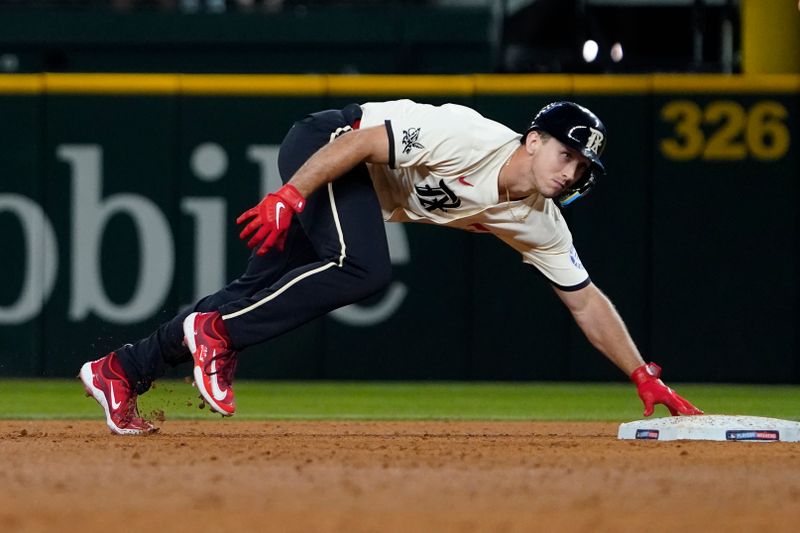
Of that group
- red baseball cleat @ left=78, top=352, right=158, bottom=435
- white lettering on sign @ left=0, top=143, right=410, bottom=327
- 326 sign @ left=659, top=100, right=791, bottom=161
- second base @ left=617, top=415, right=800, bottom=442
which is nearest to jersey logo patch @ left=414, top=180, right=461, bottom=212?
second base @ left=617, top=415, right=800, bottom=442

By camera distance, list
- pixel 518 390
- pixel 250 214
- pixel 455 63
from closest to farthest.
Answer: pixel 250 214 < pixel 518 390 < pixel 455 63

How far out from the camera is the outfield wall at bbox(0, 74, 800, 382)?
351 inches

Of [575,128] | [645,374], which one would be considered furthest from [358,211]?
[645,374]

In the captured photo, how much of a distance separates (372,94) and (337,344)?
153 cm

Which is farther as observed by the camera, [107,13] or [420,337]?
[107,13]

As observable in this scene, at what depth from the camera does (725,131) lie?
352 inches

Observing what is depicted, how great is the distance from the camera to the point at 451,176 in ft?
16.6

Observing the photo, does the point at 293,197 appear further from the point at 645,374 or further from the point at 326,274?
the point at 645,374

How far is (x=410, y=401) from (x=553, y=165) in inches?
123

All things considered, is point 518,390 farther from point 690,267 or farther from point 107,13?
point 107,13

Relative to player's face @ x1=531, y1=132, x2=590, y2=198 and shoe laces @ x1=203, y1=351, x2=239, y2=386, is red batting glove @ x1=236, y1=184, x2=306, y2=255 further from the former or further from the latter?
player's face @ x1=531, y1=132, x2=590, y2=198

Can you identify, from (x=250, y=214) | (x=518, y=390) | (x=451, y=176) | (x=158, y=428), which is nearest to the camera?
(x=250, y=214)

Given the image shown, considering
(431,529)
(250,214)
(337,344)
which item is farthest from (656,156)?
(431,529)

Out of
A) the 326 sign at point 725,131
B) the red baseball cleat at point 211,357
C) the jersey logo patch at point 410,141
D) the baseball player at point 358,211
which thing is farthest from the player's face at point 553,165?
the 326 sign at point 725,131
